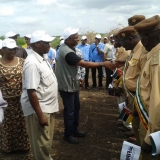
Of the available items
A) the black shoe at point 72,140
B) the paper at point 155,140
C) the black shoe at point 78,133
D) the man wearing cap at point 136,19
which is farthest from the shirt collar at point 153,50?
the black shoe at point 78,133

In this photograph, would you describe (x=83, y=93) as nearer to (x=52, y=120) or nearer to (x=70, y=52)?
(x=70, y=52)

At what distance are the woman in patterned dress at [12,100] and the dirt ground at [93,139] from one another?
21 centimetres

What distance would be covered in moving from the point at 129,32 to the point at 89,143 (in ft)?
7.06

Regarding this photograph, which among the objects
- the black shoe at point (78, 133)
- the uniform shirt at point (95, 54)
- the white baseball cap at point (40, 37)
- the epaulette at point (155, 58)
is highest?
the white baseball cap at point (40, 37)

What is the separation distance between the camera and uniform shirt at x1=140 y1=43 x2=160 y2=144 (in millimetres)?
2258

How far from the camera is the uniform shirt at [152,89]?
2.26 metres

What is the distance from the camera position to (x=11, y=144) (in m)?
4.45

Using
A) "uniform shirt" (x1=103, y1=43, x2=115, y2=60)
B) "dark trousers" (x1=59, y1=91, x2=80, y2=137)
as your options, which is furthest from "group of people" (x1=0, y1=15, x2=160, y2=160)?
"uniform shirt" (x1=103, y1=43, x2=115, y2=60)

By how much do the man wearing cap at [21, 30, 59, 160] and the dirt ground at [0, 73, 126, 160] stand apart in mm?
1031

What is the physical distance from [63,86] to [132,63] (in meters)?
1.34

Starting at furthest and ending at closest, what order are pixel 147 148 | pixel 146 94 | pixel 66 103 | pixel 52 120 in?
1. pixel 66 103
2. pixel 52 120
3. pixel 146 94
4. pixel 147 148

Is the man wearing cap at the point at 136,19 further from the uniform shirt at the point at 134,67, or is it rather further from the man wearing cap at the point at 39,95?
the man wearing cap at the point at 39,95

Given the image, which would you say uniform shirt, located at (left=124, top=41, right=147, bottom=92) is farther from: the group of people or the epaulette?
the epaulette

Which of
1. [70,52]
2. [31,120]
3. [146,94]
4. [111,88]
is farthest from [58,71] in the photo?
[146,94]
